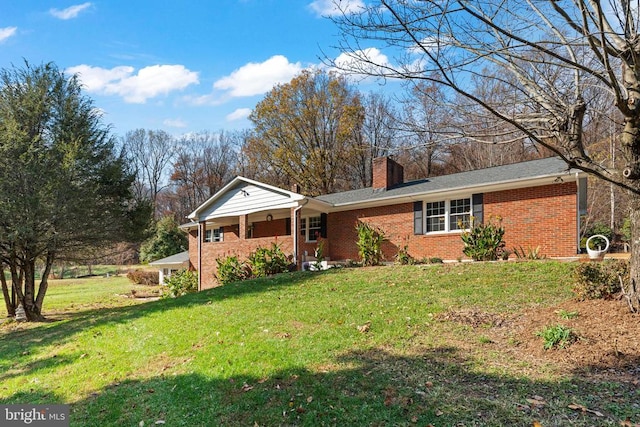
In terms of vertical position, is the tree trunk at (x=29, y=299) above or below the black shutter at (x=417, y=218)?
below

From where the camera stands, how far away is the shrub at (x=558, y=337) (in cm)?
446

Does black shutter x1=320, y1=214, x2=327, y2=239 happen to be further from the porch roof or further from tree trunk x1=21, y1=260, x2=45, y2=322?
tree trunk x1=21, y1=260, x2=45, y2=322

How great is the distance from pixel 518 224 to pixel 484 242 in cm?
156

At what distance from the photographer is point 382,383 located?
402 centimetres

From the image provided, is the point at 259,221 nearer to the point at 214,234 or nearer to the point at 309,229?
the point at 309,229

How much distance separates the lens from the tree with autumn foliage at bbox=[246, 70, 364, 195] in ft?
95.6

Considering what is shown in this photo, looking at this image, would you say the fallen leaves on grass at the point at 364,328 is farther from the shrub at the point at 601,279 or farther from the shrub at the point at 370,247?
the shrub at the point at 370,247

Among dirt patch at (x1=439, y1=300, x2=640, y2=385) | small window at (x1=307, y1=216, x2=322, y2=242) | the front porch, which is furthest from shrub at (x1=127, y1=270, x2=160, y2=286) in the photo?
dirt patch at (x1=439, y1=300, x2=640, y2=385)

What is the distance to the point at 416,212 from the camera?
45.9 feet

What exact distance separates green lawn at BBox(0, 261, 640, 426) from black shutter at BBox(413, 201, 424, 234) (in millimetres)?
4210

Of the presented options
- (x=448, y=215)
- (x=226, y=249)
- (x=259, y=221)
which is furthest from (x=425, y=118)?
(x=259, y=221)

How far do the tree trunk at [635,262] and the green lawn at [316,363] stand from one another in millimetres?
1348

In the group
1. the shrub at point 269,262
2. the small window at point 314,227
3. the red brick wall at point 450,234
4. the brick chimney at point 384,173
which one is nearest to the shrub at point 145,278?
the red brick wall at point 450,234

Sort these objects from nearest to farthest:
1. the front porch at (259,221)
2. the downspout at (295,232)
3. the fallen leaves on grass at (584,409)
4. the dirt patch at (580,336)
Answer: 1. the fallen leaves on grass at (584,409)
2. the dirt patch at (580,336)
3. the downspout at (295,232)
4. the front porch at (259,221)
